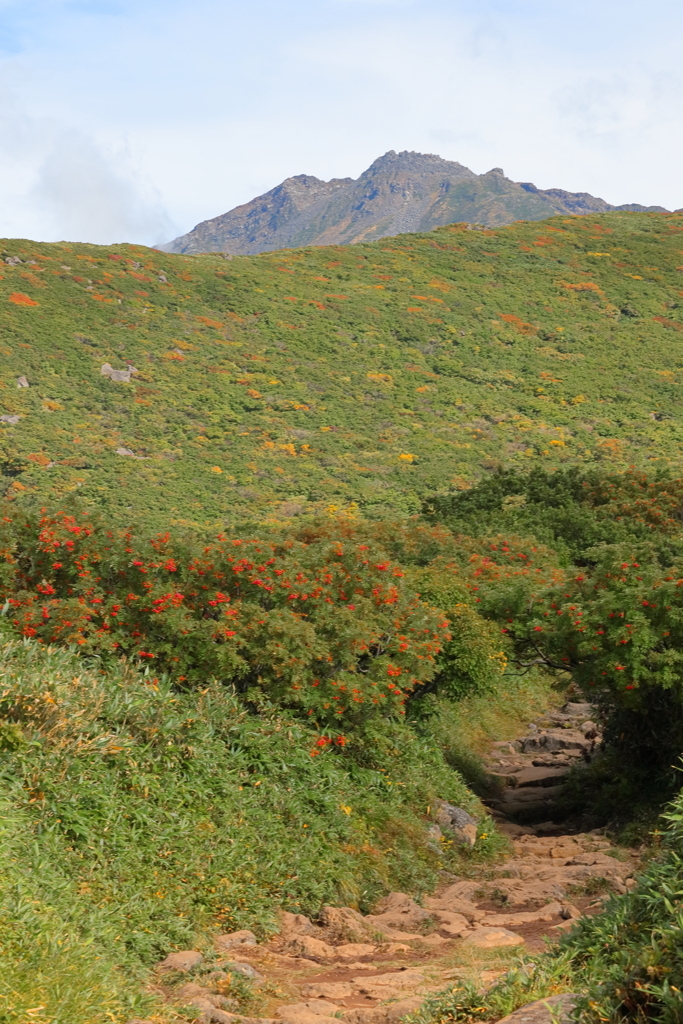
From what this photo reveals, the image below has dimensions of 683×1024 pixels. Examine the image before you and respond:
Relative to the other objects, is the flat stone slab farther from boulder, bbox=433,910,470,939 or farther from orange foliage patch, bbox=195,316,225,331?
orange foliage patch, bbox=195,316,225,331

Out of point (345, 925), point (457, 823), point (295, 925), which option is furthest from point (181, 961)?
point (457, 823)

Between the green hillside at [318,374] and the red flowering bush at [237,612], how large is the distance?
774 inches

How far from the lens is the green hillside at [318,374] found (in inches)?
1352

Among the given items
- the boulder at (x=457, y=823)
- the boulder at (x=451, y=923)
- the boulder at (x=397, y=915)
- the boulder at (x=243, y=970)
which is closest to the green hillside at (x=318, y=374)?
the boulder at (x=457, y=823)

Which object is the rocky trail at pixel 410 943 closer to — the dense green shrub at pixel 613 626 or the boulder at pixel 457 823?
the boulder at pixel 457 823

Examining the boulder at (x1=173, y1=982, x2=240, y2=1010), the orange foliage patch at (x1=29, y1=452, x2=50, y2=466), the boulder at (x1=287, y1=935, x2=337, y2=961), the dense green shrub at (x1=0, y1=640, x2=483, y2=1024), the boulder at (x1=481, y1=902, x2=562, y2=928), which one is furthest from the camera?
the orange foliage patch at (x1=29, y1=452, x2=50, y2=466)

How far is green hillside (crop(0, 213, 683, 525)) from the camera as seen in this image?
113 feet

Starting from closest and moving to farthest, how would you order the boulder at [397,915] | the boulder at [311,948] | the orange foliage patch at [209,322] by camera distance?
the boulder at [311,948] → the boulder at [397,915] → the orange foliage patch at [209,322]

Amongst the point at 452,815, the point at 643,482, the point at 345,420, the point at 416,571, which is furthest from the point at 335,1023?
the point at 345,420

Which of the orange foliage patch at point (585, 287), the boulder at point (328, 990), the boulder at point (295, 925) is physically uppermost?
the orange foliage patch at point (585, 287)

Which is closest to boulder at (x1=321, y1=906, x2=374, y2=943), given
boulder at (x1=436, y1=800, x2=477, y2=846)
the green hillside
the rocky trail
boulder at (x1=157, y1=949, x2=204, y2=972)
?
the rocky trail

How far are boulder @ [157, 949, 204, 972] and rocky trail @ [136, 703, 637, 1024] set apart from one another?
0.04ft

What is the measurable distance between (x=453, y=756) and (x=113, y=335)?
1260 inches

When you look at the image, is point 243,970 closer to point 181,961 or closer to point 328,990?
point 181,961
